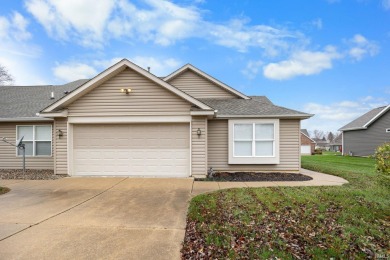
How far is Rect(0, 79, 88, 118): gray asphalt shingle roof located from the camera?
12357 millimetres

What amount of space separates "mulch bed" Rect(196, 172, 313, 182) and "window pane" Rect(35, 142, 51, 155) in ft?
27.6

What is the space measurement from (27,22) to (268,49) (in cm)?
1788

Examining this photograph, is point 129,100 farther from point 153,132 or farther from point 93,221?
point 93,221

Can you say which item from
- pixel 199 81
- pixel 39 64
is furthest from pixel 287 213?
pixel 39 64

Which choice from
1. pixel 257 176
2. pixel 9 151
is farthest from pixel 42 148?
pixel 257 176

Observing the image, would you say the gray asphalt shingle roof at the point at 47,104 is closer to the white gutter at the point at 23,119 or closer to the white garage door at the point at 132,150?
the white gutter at the point at 23,119

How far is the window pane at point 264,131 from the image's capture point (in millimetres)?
10758

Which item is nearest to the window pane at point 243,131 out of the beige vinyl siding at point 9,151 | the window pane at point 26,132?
the window pane at point 26,132

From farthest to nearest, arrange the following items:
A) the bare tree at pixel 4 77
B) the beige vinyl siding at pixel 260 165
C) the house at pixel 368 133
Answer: the bare tree at pixel 4 77 → the house at pixel 368 133 → the beige vinyl siding at pixel 260 165

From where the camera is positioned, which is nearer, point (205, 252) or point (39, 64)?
point (205, 252)

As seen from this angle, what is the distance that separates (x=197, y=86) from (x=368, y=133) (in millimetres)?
22191

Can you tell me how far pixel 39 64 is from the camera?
1822 cm

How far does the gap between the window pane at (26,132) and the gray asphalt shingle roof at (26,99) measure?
0.67 meters

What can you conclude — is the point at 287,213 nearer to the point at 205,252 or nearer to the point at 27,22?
the point at 205,252
